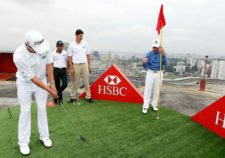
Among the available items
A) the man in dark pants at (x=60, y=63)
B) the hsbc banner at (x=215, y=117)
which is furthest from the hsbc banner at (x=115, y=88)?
the hsbc banner at (x=215, y=117)

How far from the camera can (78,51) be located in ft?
17.4

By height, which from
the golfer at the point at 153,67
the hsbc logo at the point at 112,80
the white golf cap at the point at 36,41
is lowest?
the hsbc logo at the point at 112,80

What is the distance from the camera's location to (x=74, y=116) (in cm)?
478

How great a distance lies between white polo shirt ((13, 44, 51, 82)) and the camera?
9.00 ft

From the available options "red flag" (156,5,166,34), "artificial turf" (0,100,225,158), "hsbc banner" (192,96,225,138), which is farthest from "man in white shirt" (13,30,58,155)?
"hsbc banner" (192,96,225,138)

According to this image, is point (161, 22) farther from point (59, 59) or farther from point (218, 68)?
point (218, 68)

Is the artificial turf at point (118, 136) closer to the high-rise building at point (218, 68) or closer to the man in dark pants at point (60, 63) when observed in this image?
the man in dark pants at point (60, 63)

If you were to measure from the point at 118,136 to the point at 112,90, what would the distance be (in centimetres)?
226

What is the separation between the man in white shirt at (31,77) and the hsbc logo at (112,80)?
2.73 metres

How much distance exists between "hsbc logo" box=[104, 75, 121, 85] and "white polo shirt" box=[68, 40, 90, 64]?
34.2 inches

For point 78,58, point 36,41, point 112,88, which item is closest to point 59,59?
point 78,58

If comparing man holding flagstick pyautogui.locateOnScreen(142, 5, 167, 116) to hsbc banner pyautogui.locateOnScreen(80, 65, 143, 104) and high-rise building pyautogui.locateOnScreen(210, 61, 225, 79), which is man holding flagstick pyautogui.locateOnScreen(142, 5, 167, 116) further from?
high-rise building pyautogui.locateOnScreen(210, 61, 225, 79)

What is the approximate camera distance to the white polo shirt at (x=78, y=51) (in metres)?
5.29

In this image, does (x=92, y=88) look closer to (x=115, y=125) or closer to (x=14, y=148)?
(x=115, y=125)
